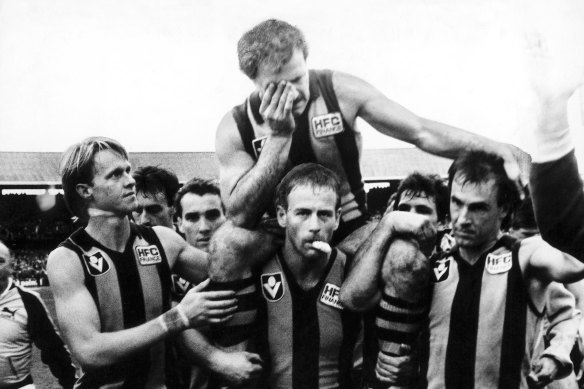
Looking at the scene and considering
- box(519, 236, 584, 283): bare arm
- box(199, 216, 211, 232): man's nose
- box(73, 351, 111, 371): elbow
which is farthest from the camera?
box(199, 216, 211, 232): man's nose

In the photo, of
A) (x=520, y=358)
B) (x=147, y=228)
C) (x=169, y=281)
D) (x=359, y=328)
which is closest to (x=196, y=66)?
(x=147, y=228)

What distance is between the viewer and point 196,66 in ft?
7.93

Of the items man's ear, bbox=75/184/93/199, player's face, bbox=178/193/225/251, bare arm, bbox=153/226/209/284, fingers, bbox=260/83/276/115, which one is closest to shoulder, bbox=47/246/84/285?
man's ear, bbox=75/184/93/199

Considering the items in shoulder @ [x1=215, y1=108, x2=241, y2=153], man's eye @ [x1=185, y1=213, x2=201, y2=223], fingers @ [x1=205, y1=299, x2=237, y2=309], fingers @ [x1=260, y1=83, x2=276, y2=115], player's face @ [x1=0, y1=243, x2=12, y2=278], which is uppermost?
fingers @ [x1=260, y1=83, x2=276, y2=115]

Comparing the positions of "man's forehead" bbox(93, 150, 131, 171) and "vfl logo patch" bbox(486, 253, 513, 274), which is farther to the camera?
"man's forehead" bbox(93, 150, 131, 171)

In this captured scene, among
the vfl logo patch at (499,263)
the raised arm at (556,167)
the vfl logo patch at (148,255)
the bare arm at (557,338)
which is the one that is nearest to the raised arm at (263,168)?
the vfl logo patch at (148,255)

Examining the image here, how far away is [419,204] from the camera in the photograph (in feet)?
7.42

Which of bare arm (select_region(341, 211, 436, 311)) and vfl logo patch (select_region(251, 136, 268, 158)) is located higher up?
vfl logo patch (select_region(251, 136, 268, 158))

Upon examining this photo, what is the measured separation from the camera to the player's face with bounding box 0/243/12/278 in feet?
7.70

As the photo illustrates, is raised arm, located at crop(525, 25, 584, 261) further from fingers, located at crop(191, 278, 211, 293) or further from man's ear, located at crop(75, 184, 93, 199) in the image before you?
man's ear, located at crop(75, 184, 93, 199)

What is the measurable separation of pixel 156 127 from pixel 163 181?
214 mm

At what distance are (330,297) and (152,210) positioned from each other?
80cm

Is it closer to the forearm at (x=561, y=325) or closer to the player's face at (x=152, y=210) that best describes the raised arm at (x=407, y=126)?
the forearm at (x=561, y=325)

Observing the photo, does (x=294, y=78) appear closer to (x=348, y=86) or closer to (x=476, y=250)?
(x=348, y=86)
